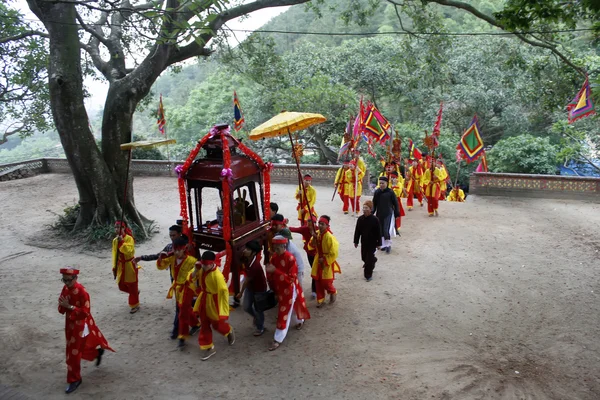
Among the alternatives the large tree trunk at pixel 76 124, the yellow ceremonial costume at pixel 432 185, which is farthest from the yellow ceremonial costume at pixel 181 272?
the yellow ceremonial costume at pixel 432 185

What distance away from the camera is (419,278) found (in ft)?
26.3

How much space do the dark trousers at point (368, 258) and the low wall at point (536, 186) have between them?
8020 millimetres

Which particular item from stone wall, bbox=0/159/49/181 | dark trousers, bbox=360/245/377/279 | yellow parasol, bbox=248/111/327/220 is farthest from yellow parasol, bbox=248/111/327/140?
stone wall, bbox=0/159/49/181

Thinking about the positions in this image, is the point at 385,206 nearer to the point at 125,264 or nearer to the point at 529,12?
the point at 529,12

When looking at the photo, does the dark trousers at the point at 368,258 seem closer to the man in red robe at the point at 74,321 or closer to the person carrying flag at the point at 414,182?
the man in red robe at the point at 74,321

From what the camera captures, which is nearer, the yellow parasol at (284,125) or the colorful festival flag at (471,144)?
the yellow parasol at (284,125)

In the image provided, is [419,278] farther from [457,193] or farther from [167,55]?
[457,193]

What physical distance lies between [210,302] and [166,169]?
1368cm

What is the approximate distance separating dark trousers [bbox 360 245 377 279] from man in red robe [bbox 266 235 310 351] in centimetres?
206

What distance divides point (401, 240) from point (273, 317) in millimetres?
4435

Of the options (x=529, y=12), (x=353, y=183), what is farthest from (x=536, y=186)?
(x=529, y=12)

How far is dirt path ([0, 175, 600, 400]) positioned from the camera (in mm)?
5078

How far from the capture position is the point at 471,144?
13461 millimetres

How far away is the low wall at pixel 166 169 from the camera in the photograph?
1625cm
